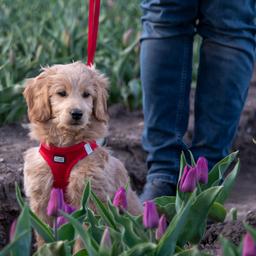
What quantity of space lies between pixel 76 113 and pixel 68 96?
4.4 inches

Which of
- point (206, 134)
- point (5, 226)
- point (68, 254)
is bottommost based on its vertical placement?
point (5, 226)

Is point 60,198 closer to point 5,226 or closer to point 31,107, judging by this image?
point 31,107

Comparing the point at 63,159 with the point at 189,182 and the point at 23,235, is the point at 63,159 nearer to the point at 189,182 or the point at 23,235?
the point at 189,182

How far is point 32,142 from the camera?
487 centimetres

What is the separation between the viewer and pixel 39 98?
11.1 ft

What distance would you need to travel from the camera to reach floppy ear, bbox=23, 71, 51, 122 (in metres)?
3.36

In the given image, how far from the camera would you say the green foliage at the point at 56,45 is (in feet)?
17.6

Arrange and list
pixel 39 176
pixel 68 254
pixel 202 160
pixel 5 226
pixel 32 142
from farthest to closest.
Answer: pixel 32 142 < pixel 5 226 < pixel 39 176 < pixel 202 160 < pixel 68 254

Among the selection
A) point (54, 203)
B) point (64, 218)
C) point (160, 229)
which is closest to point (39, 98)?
point (64, 218)

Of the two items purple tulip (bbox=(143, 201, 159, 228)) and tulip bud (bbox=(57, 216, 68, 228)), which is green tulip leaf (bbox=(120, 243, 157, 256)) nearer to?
purple tulip (bbox=(143, 201, 159, 228))

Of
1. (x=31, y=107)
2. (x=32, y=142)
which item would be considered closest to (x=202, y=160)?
(x=31, y=107)

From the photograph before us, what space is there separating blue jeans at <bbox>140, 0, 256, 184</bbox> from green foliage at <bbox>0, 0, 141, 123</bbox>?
1.22 m

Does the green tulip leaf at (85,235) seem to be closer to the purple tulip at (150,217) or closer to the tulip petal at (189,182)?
the purple tulip at (150,217)

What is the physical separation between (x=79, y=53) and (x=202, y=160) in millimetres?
3578
